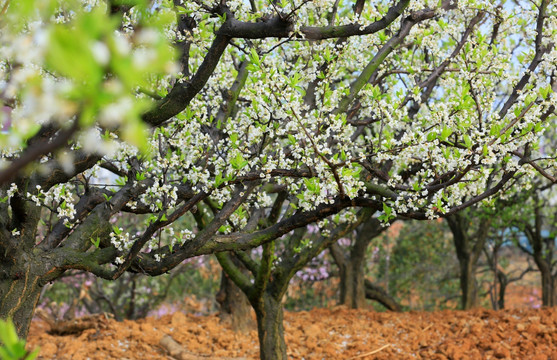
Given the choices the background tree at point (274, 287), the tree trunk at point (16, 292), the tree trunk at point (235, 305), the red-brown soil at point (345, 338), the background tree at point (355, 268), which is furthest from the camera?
the background tree at point (355, 268)

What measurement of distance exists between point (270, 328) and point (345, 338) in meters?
2.90

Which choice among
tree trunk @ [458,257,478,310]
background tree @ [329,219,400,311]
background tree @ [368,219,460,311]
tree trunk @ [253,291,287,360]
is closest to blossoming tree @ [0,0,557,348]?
tree trunk @ [253,291,287,360]

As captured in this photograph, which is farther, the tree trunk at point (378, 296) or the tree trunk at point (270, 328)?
Answer: the tree trunk at point (378, 296)

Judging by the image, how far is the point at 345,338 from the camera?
359 inches

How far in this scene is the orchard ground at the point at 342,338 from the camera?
777 cm

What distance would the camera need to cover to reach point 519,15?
556cm

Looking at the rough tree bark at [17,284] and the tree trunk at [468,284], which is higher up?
the tree trunk at [468,284]

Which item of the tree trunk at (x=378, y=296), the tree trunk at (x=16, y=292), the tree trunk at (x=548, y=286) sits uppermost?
the tree trunk at (x=548, y=286)

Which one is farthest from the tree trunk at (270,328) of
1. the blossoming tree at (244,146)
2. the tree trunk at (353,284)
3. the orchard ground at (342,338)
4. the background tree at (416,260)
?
the background tree at (416,260)

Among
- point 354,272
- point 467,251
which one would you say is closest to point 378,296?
point 354,272

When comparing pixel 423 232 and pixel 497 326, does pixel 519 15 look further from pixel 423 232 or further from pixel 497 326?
pixel 423 232

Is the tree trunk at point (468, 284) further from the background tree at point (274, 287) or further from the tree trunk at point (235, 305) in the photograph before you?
the background tree at point (274, 287)

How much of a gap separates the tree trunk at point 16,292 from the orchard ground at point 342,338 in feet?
11.5

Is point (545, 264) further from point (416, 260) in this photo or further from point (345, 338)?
point (345, 338)
